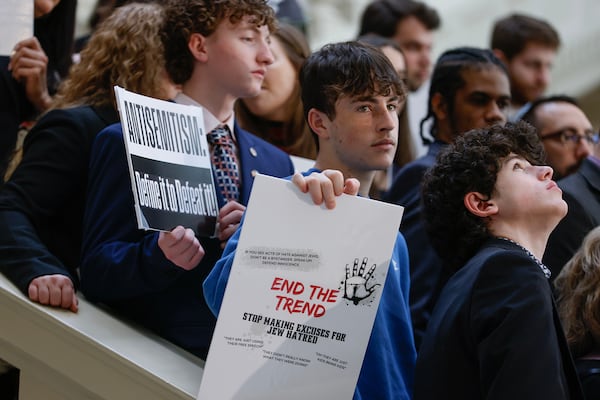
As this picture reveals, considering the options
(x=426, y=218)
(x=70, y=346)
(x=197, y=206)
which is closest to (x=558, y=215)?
(x=426, y=218)

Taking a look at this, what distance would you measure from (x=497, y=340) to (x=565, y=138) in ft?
8.34

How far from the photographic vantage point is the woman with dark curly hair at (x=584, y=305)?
3.48 metres

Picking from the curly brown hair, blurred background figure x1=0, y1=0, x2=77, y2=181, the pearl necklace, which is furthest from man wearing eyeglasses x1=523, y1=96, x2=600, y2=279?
blurred background figure x1=0, y1=0, x2=77, y2=181

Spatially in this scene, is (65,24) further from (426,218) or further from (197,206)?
(426,218)

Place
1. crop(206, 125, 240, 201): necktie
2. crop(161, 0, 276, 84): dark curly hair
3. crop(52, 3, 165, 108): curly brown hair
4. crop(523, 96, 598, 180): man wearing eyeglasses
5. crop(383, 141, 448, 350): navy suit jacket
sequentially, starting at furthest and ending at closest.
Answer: crop(523, 96, 598, 180): man wearing eyeglasses → crop(383, 141, 448, 350): navy suit jacket → crop(52, 3, 165, 108): curly brown hair → crop(161, 0, 276, 84): dark curly hair → crop(206, 125, 240, 201): necktie

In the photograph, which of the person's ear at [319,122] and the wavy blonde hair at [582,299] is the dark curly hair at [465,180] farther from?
the wavy blonde hair at [582,299]

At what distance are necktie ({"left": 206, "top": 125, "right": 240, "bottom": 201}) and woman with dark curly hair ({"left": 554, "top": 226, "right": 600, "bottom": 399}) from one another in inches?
44.6

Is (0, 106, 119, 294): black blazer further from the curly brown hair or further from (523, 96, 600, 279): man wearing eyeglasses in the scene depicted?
(523, 96, 600, 279): man wearing eyeglasses

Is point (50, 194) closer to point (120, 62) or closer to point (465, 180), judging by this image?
point (120, 62)

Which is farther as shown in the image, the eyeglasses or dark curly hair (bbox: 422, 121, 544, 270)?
the eyeglasses

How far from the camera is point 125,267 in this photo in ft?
10.8

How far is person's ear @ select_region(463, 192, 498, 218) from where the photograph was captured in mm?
3139

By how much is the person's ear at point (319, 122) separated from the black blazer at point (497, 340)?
2.17 ft

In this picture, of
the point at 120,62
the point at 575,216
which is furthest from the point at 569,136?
the point at 120,62
